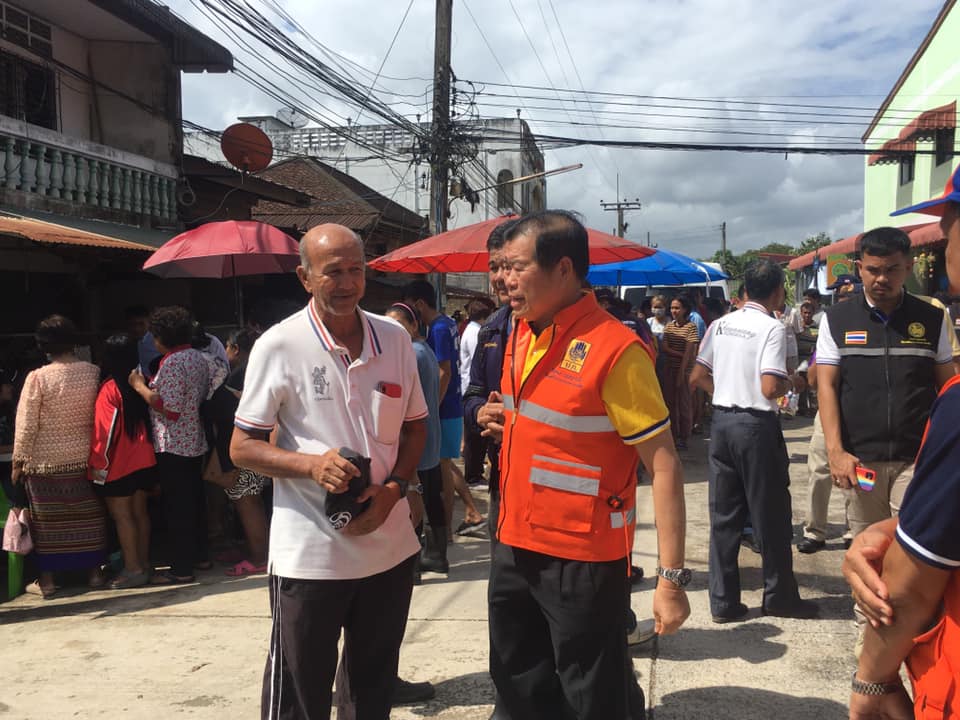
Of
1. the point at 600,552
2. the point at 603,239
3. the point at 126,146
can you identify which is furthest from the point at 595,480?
the point at 126,146

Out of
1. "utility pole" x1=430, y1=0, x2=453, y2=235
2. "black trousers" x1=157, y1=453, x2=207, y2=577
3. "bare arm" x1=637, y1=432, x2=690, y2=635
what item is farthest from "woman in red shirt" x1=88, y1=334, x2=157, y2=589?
"utility pole" x1=430, y1=0, x2=453, y2=235

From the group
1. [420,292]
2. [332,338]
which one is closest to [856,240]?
[420,292]

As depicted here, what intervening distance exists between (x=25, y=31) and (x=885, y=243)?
9743 mm

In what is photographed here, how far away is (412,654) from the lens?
148 inches

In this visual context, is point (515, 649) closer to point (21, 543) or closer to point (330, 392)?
point (330, 392)

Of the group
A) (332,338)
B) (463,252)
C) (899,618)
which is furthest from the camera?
(463,252)

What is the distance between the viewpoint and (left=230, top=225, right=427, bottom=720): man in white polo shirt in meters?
2.23

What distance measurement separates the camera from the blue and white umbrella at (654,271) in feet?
31.9

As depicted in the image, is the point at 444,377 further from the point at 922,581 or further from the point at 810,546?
the point at 922,581

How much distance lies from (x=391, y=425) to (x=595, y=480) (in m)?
0.69

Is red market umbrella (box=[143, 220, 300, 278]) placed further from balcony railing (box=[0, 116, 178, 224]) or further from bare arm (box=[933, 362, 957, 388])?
bare arm (box=[933, 362, 957, 388])

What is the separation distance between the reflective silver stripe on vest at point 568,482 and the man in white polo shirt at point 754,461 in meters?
2.11

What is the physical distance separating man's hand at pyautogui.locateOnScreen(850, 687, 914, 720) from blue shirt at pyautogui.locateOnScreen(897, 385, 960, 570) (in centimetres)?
39

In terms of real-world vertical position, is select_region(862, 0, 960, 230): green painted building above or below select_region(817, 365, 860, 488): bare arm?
above
